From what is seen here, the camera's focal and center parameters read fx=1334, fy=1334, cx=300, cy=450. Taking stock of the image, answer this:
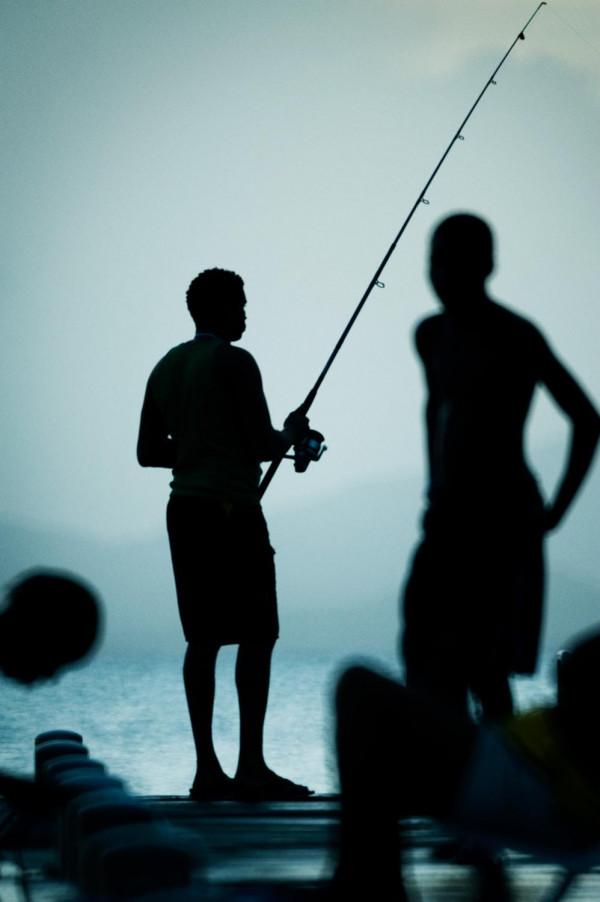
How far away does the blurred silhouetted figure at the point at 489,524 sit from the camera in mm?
2346

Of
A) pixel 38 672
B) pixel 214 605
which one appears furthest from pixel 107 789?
pixel 214 605

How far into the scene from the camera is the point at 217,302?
360 centimetres

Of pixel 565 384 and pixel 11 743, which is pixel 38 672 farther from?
pixel 11 743

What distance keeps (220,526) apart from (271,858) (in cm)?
110

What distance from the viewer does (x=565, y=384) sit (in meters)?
2.37

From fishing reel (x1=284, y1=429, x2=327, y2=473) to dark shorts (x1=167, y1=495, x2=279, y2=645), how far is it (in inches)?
15.3

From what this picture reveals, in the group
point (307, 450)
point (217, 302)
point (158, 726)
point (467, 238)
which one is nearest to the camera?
point (467, 238)

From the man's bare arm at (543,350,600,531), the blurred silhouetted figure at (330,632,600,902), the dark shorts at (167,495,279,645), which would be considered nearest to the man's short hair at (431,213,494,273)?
the man's bare arm at (543,350,600,531)

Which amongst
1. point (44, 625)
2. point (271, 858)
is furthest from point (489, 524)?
point (44, 625)

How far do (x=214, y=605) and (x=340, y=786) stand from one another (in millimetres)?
1872

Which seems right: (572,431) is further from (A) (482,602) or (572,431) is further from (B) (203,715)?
(B) (203,715)

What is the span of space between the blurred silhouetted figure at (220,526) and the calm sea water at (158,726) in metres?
0.48

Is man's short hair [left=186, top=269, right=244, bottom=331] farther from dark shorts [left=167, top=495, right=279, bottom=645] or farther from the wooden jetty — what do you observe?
the wooden jetty

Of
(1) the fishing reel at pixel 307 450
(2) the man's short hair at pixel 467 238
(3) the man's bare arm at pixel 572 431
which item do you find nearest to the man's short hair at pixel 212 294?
(1) the fishing reel at pixel 307 450
